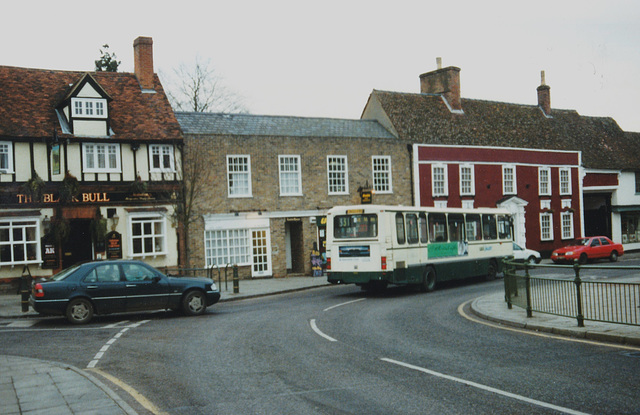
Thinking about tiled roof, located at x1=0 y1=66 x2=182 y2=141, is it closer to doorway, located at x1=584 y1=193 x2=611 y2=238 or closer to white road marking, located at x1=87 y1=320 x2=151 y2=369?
white road marking, located at x1=87 y1=320 x2=151 y2=369

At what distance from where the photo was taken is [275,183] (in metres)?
32.0

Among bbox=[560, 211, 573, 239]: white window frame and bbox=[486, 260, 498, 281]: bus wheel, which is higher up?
bbox=[560, 211, 573, 239]: white window frame

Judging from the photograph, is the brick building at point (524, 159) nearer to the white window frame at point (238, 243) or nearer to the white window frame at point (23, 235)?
the white window frame at point (238, 243)

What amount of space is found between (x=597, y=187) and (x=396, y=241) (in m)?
31.4

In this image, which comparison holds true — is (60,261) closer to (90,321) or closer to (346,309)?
(90,321)

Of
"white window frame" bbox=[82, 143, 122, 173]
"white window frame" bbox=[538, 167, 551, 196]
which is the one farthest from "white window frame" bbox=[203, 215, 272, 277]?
"white window frame" bbox=[538, 167, 551, 196]

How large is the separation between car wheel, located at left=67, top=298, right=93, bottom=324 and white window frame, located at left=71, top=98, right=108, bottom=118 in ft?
43.7

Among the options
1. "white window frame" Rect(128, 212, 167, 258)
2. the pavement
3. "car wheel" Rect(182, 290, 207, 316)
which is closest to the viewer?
the pavement

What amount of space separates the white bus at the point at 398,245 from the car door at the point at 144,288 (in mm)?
7045

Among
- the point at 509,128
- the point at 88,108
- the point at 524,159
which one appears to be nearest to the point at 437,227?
the point at 88,108

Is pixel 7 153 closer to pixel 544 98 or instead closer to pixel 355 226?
pixel 355 226

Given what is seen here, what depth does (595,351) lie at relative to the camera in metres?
10.3

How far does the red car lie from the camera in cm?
3544

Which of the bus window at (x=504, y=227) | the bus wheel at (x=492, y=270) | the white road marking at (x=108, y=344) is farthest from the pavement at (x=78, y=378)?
the bus window at (x=504, y=227)
